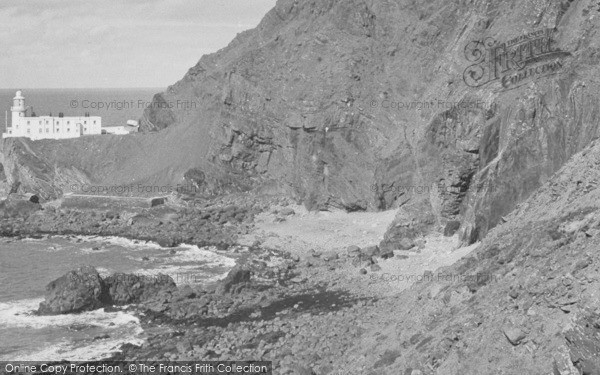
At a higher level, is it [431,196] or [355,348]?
[431,196]

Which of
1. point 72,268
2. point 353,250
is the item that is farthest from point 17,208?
point 353,250

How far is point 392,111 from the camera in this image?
50.7 metres

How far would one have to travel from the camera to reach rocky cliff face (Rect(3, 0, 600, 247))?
3419 cm

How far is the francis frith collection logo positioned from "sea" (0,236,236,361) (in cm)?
1588

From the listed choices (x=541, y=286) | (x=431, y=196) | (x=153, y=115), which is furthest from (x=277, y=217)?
(x=541, y=286)

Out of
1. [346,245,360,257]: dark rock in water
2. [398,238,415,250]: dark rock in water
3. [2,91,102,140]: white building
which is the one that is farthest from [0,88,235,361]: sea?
[2,91,102,140]: white building

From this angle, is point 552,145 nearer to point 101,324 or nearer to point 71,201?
point 101,324

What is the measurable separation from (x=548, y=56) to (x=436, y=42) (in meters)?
16.6

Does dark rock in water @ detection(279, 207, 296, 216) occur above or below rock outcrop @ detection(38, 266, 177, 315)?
above

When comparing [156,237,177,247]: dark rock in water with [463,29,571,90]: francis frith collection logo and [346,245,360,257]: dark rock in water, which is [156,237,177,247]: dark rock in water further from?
[463,29,571,90]: francis frith collection logo

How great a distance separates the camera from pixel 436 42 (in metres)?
52.3

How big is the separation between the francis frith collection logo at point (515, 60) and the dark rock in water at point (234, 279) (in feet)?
47.9

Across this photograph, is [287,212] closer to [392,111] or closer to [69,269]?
[392,111]

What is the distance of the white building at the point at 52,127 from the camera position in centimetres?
7038
